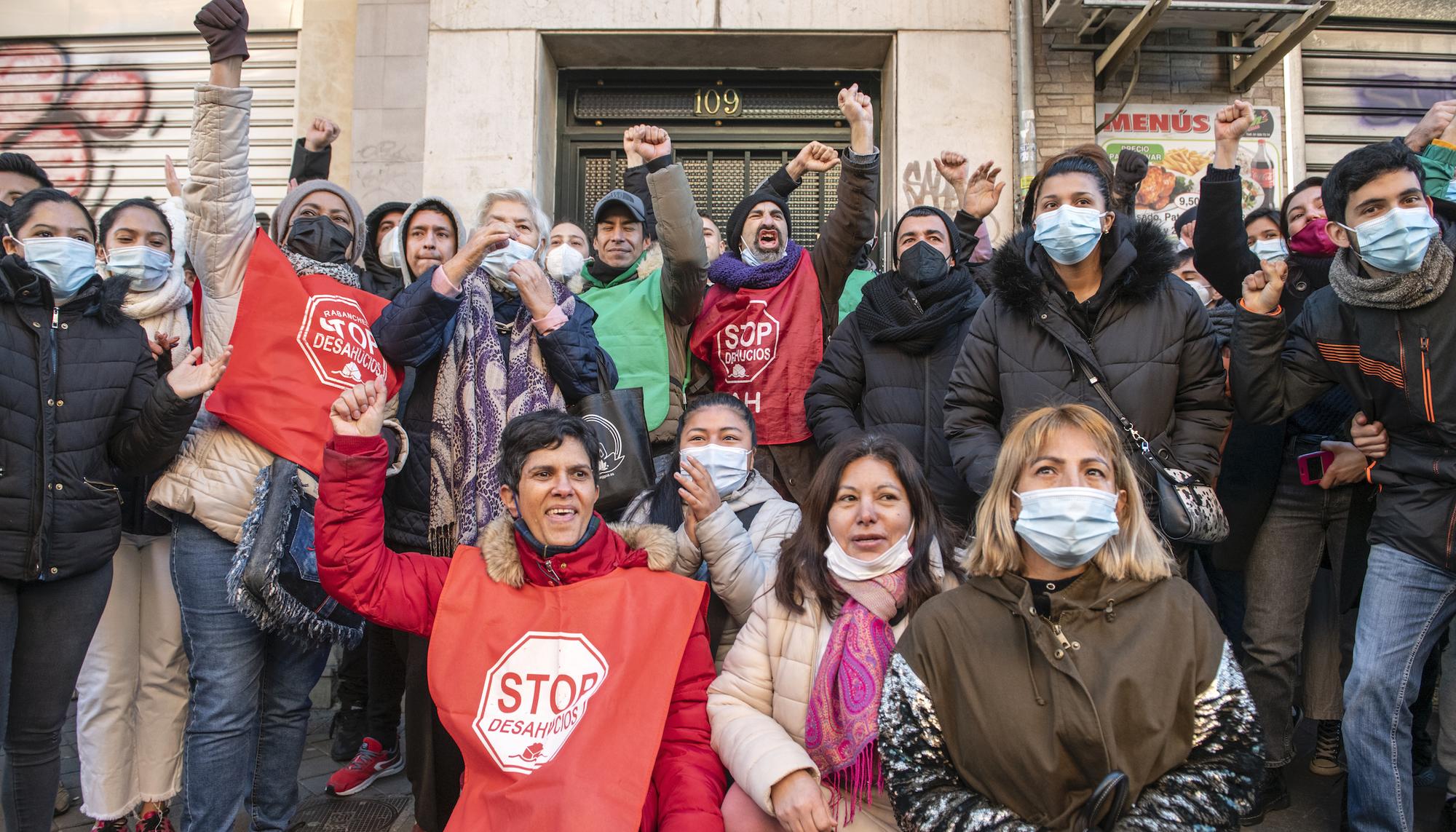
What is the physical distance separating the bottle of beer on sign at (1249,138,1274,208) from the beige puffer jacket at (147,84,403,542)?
7.65 meters

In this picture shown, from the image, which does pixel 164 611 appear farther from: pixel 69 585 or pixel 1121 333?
pixel 1121 333

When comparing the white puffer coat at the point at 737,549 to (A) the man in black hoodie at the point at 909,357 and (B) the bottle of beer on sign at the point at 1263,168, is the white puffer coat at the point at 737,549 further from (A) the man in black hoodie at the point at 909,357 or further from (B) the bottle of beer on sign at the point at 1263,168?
(B) the bottle of beer on sign at the point at 1263,168

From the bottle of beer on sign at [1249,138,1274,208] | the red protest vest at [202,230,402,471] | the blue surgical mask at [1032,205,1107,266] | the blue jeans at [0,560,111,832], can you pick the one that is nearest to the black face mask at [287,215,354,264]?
the red protest vest at [202,230,402,471]

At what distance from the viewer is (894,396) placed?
421cm

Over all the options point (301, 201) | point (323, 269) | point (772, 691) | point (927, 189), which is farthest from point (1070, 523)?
point (927, 189)

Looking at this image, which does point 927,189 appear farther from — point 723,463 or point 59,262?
point 59,262

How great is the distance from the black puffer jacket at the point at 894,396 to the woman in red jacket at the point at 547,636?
51.3 inches

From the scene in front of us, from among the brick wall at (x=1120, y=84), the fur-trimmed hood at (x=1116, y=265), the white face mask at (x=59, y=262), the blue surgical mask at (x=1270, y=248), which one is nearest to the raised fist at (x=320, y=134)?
the white face mask at (x=59, y=262)

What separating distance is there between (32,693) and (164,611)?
0.60 metres

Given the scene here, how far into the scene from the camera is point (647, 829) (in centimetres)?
291

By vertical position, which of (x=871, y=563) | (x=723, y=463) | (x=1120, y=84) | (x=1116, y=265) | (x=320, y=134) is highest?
(x=1120, y=84)

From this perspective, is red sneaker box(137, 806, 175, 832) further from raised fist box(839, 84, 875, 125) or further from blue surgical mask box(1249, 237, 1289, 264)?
blue surgical mask box(1249, 237, 1289, 264)

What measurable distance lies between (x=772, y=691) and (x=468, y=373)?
1.72 meters

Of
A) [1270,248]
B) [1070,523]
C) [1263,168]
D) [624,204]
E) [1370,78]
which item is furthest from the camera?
[1370,78]
